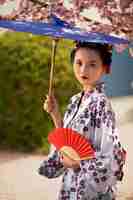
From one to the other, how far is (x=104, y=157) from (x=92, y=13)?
72 cm

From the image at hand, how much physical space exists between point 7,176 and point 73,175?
3102 mm

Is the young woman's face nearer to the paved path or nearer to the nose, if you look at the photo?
the nose

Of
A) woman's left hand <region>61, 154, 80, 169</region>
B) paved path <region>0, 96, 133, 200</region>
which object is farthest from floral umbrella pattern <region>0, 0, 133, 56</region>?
paved path <region>0, 96, 133, 200</region>

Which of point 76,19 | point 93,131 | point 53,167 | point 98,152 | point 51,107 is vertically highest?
point 76,19

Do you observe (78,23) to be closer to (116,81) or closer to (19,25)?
(19,25)

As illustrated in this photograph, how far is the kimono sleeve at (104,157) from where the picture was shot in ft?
9.64

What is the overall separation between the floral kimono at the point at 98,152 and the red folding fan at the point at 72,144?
31 mm

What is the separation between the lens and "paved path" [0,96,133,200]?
5.54 metres

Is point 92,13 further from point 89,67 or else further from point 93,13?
point 89,67

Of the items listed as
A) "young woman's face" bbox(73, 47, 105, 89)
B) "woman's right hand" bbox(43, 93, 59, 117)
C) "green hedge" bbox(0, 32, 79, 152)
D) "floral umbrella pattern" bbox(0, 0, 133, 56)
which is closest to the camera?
"floral umbrella pattern" bbox(0, 0, 133, 56)

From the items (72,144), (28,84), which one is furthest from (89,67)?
(28,84)

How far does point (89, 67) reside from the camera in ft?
10.1

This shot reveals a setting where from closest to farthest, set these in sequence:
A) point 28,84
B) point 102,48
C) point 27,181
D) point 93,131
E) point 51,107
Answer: point 93,131 < point 102,48 < point 51,107 < point 27,181 < point 28,84

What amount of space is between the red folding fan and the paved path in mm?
2441
